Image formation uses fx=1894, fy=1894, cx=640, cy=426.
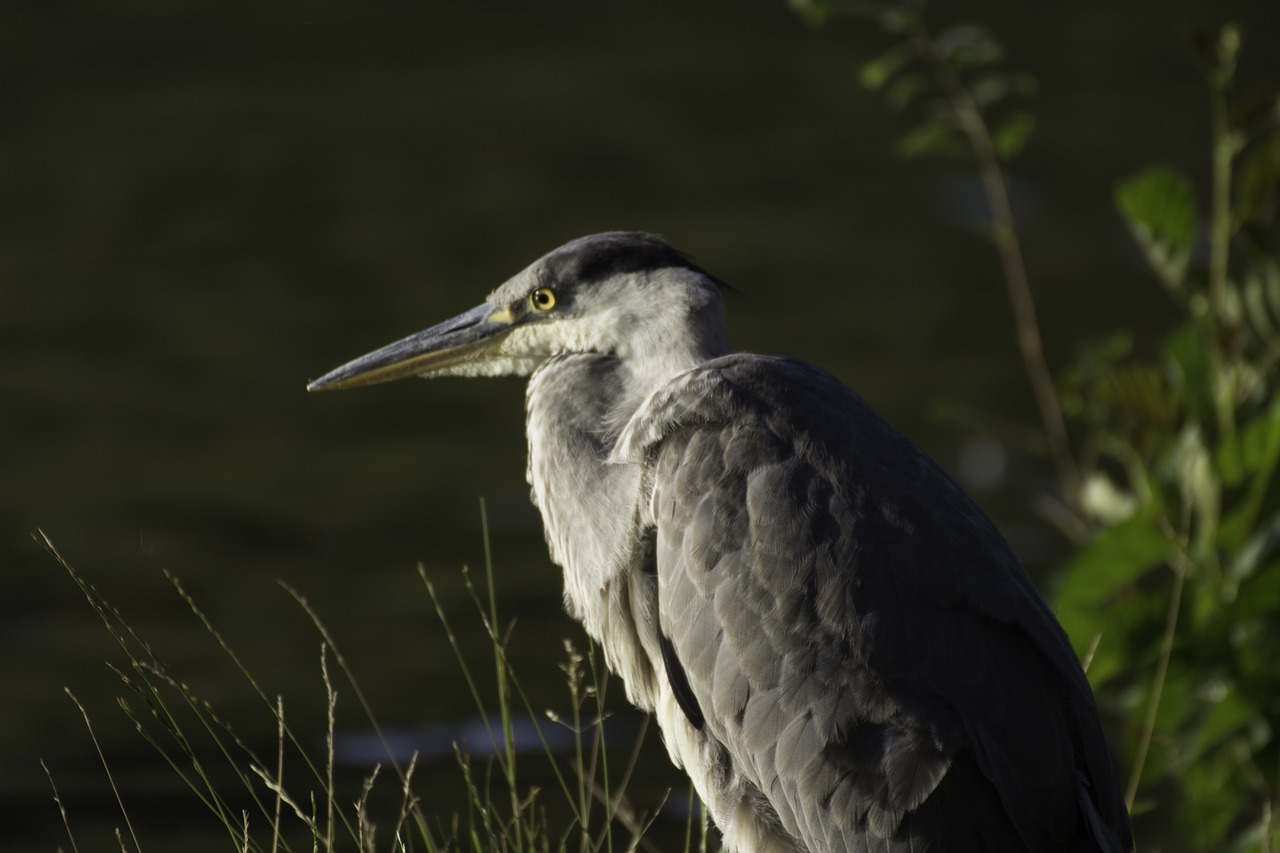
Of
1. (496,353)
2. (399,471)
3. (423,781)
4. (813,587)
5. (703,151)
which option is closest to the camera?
(813,587)

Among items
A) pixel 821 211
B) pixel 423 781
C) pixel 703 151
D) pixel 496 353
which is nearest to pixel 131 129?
pixel 703 151

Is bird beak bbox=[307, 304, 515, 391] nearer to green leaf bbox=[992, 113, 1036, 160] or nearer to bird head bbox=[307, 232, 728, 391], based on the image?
bird head bbox=[307, 232, 728, 391]

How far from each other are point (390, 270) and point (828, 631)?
10184 millimetres

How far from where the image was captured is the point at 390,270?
528 inches

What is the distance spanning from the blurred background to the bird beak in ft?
5.14

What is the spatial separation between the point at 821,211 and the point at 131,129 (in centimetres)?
604

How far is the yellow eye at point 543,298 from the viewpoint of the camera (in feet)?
14.4

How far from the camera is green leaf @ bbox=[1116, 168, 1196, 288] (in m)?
4.78

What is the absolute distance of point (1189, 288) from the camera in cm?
494

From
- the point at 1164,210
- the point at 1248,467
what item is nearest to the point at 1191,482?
the point at 1248,467

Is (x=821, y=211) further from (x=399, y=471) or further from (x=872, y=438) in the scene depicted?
(x=872, y=438)

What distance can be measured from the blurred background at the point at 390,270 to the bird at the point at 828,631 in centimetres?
160

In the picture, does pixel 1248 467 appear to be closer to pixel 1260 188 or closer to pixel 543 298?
pixel 1260 188

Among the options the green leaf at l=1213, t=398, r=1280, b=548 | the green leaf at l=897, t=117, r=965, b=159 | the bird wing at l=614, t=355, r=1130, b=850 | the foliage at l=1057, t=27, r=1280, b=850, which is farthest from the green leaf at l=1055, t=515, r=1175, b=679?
the green leaf at l=897, t=117, r=965, b=159
